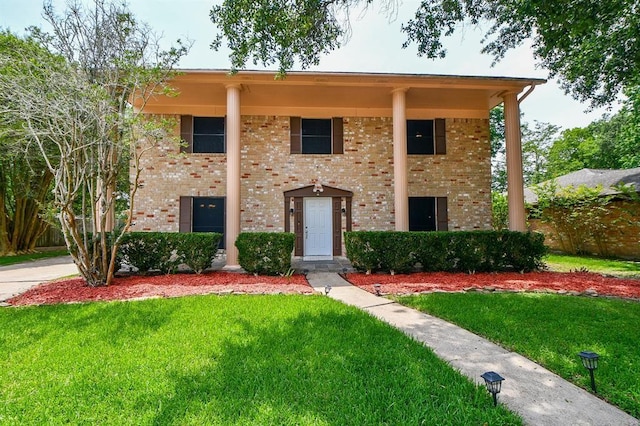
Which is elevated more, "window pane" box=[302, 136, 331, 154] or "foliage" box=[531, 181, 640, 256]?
"window pane" box=[302, 136, 331, 154]

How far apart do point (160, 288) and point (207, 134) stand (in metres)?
5.98

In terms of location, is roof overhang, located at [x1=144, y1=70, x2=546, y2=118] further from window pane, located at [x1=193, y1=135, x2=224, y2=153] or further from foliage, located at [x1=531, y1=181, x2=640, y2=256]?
foliage, located at [x1=531, y1=181, x2=640, y2=256]

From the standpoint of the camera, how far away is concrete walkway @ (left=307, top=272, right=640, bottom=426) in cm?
207

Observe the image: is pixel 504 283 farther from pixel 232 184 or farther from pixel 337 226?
pixel 232 184

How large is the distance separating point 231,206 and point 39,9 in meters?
5.24

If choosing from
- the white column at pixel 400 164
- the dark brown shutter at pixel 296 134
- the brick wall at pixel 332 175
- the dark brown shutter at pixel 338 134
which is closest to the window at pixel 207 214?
the brick wall at pixel 332 175

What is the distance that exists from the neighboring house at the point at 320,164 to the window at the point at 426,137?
0.04 metres

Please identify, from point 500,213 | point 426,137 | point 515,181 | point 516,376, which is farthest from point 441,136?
point 516,376

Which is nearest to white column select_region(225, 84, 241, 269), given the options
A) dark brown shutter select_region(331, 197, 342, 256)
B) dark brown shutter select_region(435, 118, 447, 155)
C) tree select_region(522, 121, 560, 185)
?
dark brown shutter select_region(331, 197, 342, 256)

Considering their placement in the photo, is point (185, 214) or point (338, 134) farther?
point (338, 134)

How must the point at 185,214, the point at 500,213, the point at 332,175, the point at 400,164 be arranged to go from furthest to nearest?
1. the point at 500,213
2. the point at 332,175
3. the point at 185,214
4. the point at 400,164

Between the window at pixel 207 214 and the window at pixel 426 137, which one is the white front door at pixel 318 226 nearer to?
the window at pixel 207 214

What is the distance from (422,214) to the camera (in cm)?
1044

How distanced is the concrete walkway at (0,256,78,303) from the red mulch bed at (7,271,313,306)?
43 centimetres
